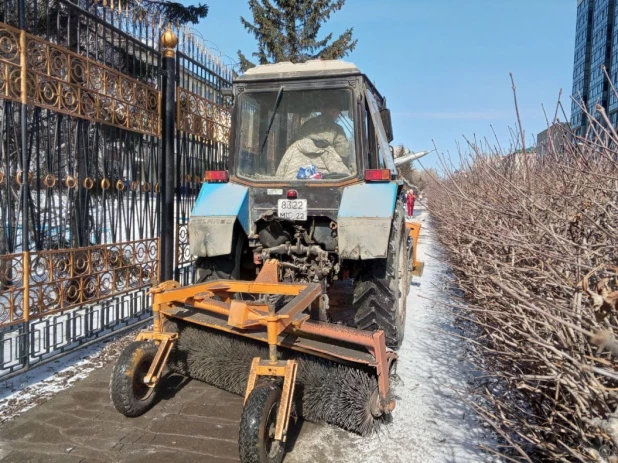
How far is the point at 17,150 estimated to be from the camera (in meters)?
3.60

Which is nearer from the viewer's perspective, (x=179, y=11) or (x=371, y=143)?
(x=371, y=143)

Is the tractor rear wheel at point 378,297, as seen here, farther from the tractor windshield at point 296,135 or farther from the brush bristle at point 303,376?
the brush bristle at point 303,376

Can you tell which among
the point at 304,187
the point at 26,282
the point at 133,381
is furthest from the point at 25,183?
the point at 304,187

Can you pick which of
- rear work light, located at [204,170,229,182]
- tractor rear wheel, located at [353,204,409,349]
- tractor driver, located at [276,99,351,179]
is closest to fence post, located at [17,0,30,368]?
rear work light, located at [204,170,229,182]

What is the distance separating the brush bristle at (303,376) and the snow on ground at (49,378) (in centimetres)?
95

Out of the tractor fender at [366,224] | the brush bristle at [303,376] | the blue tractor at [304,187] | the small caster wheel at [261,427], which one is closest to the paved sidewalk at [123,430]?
the brush bristle at [303,376]

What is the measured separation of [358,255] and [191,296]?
1312mm

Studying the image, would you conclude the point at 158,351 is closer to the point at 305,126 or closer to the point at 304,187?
the point at 304,187

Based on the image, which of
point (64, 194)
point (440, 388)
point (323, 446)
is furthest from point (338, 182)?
point (64, 194)

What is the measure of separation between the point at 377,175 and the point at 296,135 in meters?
1.00

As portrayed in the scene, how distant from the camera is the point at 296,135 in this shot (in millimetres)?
4629

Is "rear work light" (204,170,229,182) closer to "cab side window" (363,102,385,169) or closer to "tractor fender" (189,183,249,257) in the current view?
"tractor fender" (189,183,249,257)

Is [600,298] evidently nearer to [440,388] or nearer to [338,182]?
[440,388]

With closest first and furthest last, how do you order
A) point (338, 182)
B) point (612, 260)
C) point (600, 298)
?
1. point (600, 298)
2. point (612, 260)
3. point (338, 182)
